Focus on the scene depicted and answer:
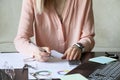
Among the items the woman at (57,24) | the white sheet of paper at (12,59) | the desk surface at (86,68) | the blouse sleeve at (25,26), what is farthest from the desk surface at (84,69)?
the blouse sleeve at (25,26)

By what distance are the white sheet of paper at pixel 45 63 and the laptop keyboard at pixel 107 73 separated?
169 mm

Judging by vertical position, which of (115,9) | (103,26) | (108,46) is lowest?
(108,46)

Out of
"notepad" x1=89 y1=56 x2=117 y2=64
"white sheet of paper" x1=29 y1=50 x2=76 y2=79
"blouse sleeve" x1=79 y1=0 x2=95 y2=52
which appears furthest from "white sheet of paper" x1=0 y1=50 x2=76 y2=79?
"blouse sleeve" x1=79 y1=0 x2=95 y2=52

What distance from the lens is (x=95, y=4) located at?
2.88m

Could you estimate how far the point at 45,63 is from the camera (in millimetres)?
1408

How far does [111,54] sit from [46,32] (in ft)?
1.50

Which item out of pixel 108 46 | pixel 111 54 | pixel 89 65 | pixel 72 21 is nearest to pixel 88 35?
pixel 72 21

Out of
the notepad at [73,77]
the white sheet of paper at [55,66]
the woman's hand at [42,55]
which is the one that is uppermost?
the woman's hand at [42,55]

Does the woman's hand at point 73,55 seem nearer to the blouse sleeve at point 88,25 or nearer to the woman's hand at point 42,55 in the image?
the woman's hand at point 42,55

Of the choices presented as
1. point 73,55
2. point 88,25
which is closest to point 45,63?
point 73,55

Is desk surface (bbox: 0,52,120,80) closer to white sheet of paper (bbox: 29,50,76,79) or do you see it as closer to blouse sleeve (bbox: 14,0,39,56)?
white sheet of paper (bbox: 29,50,76,79)

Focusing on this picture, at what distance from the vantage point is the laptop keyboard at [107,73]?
1104 mm

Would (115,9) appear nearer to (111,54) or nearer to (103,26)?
(103,26)

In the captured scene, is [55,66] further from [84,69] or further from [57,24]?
[57,24]
